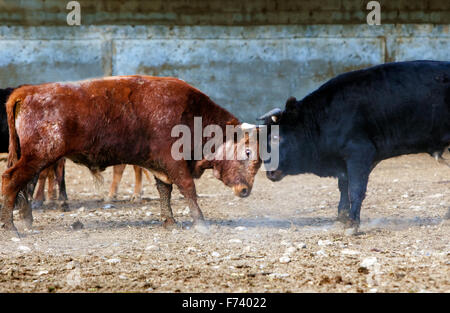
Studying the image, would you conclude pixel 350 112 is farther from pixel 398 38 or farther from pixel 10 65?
pixel 10 65

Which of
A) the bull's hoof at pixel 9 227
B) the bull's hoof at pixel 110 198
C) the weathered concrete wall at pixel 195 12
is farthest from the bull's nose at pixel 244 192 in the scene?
the weathered concrete wall at pixel 195 12

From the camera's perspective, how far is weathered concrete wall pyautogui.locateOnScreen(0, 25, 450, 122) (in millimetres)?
11539

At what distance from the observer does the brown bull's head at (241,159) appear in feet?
23.2

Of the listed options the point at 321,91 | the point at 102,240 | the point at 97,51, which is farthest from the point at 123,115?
the point at 97,51

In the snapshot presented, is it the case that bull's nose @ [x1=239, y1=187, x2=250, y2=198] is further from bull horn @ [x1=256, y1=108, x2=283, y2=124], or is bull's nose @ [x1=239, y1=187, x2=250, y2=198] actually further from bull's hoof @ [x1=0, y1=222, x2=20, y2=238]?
bull's hoof @ [x1=0, y1=222, x2=20, y2=238]

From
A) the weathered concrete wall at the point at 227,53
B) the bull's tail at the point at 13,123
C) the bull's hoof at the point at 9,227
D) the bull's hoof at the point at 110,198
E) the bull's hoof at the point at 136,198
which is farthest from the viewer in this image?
the weathered concrete wall at the point at 227,53

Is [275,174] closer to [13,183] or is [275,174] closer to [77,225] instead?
[77,225]

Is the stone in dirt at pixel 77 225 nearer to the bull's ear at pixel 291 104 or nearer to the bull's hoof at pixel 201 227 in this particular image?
the bull's hoof at pixel 201 227

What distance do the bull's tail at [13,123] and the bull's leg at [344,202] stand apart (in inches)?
125

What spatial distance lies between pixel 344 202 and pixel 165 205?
1.77m

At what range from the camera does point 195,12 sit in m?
11.5

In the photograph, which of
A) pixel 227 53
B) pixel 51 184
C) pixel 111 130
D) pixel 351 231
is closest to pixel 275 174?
pixel 351 231

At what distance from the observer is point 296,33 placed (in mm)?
11547

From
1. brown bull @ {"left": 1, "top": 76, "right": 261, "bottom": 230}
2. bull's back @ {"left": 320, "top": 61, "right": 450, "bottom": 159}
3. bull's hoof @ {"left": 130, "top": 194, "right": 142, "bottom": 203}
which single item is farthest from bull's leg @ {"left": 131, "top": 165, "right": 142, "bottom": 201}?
bull's back @ {"left": 320, "top": 61, "right": 450, "bottom": 159}
